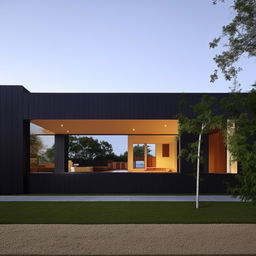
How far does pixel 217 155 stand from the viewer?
19.6 m

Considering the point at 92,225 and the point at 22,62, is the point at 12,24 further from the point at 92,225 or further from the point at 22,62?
the point at 92,225

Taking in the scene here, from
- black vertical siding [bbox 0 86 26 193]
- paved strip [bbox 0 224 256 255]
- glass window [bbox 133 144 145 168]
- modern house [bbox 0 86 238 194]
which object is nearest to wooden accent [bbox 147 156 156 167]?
glass window [bbox 133 144 145 168]

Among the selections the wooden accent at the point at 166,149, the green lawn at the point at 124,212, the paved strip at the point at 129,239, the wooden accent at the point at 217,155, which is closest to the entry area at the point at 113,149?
the wooden accent at the point at 166,149

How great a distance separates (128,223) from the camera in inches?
287

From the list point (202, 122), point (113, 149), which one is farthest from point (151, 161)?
point (202, 122)

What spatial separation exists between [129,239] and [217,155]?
15.0 meters

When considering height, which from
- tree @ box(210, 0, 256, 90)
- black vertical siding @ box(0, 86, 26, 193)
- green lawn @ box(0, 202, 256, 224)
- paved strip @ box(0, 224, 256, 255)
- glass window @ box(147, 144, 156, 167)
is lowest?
green lawn @ box(0, 202, 256, 224)

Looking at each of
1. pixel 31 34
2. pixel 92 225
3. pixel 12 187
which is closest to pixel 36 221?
pixel 92 225

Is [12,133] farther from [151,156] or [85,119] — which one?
[151,156]

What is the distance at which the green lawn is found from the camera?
7668mm

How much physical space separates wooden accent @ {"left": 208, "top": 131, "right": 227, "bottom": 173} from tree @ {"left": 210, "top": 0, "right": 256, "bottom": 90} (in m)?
9.15

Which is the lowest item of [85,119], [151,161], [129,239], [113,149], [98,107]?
[129,239]

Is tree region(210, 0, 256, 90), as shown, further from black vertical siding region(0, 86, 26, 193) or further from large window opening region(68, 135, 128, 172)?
large window opening region(68, 135, 128, 172)

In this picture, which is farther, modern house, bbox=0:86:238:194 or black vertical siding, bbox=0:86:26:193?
modern house, bbox=0:86:238:194
